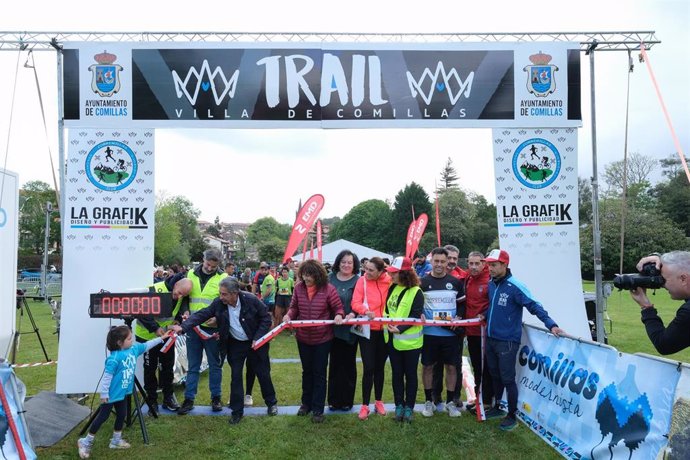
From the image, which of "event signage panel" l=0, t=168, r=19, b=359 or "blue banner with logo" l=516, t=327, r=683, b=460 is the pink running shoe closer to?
"blue banner with logo" l=516, t=327, r=683, b=460

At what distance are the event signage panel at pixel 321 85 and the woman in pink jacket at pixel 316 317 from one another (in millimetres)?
2271

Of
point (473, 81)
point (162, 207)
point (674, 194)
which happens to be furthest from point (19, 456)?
point (162, 207)

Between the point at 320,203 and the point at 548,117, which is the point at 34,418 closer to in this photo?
the point at 320,203

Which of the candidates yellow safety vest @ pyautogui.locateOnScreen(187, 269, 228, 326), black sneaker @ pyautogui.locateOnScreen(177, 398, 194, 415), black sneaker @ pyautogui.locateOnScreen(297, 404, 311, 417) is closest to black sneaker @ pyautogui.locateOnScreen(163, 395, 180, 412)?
black sneaker @ pyautogui.locateOnScreen(177, 398, 194, 415)

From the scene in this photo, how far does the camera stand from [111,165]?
6457mm

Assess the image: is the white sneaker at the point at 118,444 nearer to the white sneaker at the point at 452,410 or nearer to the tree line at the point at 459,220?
the white sneaker at the point at 452,410

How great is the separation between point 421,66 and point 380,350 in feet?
13.0

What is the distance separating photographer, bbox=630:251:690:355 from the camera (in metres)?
3.04

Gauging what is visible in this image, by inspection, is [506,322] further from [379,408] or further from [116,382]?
[116,382]

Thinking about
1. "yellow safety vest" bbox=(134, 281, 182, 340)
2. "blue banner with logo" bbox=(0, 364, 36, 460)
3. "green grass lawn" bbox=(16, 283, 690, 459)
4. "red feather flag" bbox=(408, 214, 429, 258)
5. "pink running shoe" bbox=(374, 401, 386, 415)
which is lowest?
"green grass lawn" bbox=(16, 283, 690, 459)

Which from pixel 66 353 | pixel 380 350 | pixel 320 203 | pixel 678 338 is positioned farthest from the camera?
pixel 320 203

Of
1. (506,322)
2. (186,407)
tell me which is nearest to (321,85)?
(506,322)

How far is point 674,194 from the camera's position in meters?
48.5

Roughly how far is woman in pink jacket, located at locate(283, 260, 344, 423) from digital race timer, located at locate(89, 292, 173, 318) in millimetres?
1448
